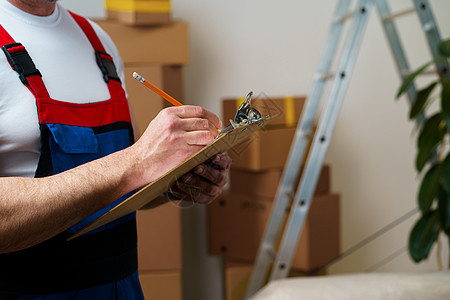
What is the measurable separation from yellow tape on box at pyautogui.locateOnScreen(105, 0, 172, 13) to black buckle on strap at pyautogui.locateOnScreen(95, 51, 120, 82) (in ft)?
3.15

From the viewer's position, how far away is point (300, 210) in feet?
5.72

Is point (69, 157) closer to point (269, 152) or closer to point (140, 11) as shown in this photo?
point (140, 11)

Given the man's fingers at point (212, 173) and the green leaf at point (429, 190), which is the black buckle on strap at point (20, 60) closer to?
the man's fingers at point (212, 173)

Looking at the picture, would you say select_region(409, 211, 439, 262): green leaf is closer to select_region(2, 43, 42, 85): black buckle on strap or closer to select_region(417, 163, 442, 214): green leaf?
select_region(417, 163, 442, 214): green leaf

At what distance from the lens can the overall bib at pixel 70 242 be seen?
0.67m

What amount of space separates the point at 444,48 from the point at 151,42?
100cm

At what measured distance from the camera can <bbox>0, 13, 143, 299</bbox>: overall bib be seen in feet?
2.21

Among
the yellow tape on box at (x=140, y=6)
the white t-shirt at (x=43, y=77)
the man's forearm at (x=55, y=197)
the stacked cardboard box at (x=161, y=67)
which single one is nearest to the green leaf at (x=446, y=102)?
the stacked cardboard box at (x=161, y=67)

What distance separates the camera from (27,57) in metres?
0.69

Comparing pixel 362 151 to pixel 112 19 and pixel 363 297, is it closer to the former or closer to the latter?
pixel 363 297

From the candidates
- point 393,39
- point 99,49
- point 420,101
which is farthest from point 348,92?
point 99,49

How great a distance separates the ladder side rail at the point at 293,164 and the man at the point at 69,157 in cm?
109

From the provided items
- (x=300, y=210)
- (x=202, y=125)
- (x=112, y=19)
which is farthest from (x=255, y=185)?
(x=202, y=125)

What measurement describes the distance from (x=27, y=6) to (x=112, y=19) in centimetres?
108
